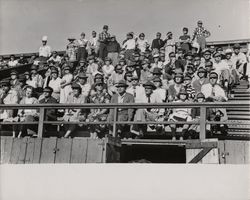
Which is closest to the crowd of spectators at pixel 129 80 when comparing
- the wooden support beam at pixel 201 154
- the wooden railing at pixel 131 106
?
the wooden railing at pixel 131 106

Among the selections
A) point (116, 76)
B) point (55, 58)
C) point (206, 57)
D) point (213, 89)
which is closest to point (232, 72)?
point (206, 57)

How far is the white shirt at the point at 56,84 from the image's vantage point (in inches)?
262

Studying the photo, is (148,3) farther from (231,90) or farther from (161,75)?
(231,90)

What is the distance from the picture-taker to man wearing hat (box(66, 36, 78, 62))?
27.4ft

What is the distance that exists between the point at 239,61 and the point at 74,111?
284 cm

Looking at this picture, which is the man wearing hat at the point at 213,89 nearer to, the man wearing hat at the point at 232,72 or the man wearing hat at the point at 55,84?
the man wearing hat at the point at 232,72

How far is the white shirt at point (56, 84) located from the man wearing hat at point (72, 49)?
1604mm

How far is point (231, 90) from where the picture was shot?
22.7 ft

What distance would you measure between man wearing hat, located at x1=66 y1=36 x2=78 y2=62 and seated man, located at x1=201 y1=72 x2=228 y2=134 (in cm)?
318

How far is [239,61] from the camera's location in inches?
281

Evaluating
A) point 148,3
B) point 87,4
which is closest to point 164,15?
point 148,3

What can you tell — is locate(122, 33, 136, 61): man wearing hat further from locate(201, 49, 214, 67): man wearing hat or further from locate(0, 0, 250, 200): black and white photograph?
locate(201, 49, 214, 67): man wearing hat

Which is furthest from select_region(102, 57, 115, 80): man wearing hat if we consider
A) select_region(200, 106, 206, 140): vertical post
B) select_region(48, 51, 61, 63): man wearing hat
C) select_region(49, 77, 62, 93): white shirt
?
select_region(200, 106, 206, 140): vertical post

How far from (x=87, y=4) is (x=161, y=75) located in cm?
164
